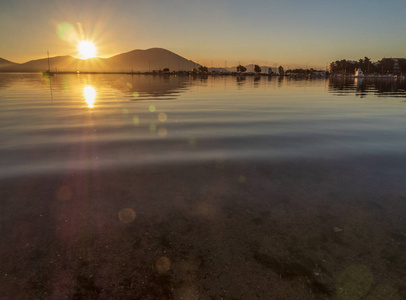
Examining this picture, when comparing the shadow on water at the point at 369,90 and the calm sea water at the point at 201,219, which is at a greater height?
the shadow on water at the point at 369,90

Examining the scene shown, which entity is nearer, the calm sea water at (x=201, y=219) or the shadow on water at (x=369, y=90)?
the calm sea water at (x=201, y=219)

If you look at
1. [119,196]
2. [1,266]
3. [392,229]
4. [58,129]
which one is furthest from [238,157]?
[58,129]

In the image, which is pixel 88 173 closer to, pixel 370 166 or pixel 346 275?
pixel 346 275

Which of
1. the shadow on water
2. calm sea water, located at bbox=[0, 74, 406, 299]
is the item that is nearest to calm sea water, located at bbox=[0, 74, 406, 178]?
calm sea water, located at bbox=[0, 74, 406, 299]

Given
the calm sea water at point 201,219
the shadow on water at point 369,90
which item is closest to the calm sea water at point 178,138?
the calm sea water at point 201,219

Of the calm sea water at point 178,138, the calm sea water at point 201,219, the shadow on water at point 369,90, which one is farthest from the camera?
the shadow on water at point 369,90

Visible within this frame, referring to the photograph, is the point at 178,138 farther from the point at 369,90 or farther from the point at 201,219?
the point at 369,90

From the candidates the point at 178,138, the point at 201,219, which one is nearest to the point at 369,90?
the point at 178,138

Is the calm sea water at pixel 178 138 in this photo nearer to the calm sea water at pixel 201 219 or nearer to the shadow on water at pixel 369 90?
the calm sea water at pixel 201 219

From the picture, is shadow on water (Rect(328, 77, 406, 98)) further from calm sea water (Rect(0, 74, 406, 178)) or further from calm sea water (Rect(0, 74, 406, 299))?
calm sea water (Rect(0, 74, 406, 299))

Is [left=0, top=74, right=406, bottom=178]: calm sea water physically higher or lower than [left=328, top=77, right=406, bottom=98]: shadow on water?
lower

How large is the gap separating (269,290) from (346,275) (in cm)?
100

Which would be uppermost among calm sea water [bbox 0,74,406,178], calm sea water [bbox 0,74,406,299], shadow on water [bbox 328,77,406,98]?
shadow on water [bbox 328,77,406,98]

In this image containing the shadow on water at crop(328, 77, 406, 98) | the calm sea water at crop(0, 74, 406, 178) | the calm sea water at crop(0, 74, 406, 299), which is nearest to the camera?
the calm sea water at crop(0, 74, 406, 299)
